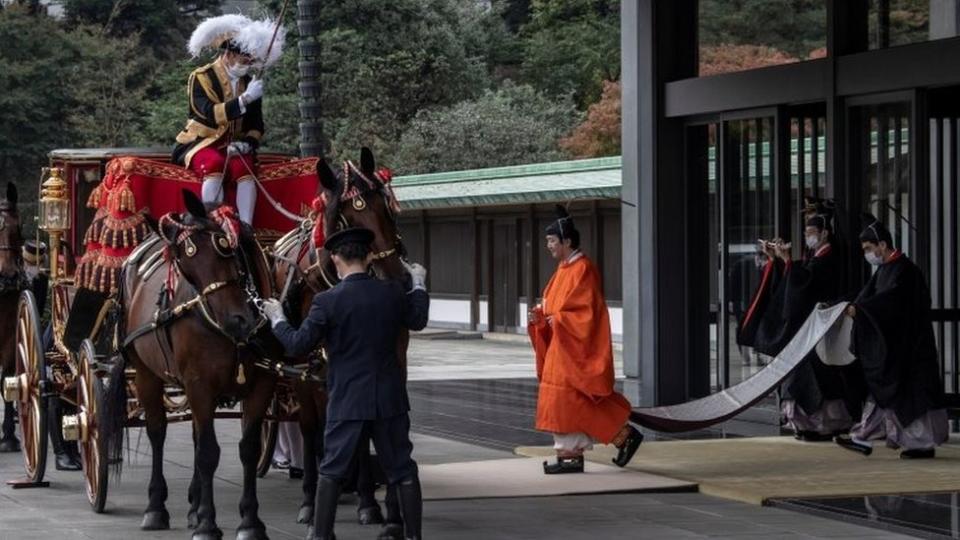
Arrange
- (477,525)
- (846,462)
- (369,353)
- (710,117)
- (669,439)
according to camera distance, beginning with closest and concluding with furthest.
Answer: (369,353), (477,525), (846,462), (669,439), (710,117)

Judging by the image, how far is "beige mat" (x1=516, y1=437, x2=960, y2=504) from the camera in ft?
39.0

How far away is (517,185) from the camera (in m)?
33.5

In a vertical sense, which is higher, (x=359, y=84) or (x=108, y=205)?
(x=359, y=84)

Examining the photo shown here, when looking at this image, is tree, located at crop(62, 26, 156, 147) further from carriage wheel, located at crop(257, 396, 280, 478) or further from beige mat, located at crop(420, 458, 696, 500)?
beige mat, located at crop(420, 458, 696, 500)

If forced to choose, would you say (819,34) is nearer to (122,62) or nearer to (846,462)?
(846,462)

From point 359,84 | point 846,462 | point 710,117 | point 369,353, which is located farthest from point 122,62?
point 369,353

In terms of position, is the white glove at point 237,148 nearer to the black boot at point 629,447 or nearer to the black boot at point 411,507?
the black boot at point 629,447

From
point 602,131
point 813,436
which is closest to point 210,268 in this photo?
point 813,436

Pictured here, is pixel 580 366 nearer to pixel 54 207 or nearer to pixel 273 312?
pixel 54 207

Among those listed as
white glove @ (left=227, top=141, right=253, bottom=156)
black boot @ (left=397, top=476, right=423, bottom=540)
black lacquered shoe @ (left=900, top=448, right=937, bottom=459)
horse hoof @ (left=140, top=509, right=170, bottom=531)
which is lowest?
black lacquered shoe @ (left=900, top=448, right=937, bottom=459)

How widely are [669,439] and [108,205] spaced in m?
5.77

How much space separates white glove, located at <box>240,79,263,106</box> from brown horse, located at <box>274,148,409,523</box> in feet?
3.30

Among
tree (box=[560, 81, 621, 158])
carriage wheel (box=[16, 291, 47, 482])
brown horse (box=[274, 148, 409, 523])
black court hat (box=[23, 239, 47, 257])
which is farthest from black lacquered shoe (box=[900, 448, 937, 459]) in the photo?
tree (box=[560, 81, 621, 158])

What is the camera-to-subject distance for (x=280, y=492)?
12.3m
